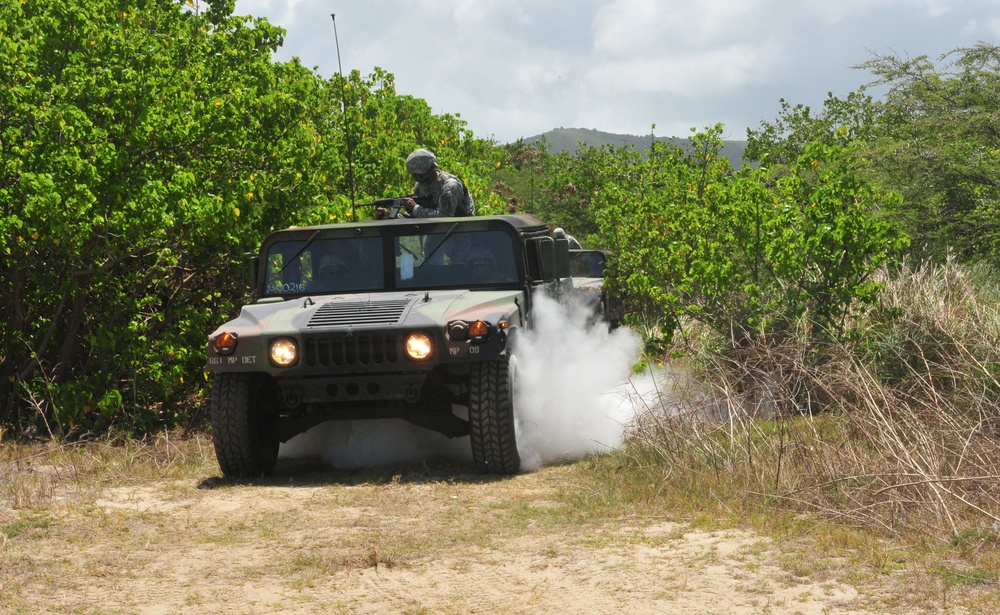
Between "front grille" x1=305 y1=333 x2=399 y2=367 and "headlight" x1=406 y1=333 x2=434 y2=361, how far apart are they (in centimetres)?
8

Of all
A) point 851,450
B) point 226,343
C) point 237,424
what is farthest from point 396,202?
point 851,450

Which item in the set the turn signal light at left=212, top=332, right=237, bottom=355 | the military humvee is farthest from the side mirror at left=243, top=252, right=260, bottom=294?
the turn signal light at left=212, top=332, right=237, bottom=355

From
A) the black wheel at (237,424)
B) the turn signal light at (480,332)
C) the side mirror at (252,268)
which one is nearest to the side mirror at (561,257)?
the turn signal light at (480,332)

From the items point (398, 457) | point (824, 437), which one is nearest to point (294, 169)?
point (398, 457)

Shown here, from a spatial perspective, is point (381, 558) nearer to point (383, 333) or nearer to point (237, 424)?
point (383, 333)

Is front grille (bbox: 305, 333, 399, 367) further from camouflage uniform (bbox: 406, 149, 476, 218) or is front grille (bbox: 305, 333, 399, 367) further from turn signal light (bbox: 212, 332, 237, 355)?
camouflage uniform (bbox: 406, 149, 476, 218)

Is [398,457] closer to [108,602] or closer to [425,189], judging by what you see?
[425,189]

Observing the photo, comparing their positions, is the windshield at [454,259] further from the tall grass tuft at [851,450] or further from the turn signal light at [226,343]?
the tall grass tuft at [851,450]

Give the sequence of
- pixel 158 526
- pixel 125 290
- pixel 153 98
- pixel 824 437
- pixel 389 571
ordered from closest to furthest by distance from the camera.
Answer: pixel 389 571
pixel 158 526
pixel 824 437
pixel 153 98
pixel 125 290

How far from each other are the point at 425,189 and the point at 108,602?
18.3 ft

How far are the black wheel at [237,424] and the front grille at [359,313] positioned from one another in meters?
0.64

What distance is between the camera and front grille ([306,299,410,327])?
792cm

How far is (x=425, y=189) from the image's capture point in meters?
10.2

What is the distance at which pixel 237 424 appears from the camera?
8102mm
